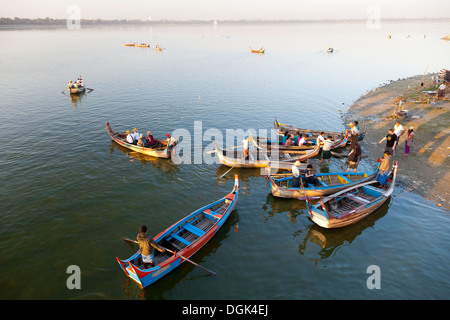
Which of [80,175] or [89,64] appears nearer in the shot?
[80,175]

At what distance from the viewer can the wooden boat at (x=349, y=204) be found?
15648 mm

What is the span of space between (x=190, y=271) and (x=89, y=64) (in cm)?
7480

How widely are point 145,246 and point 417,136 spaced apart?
94.6ft

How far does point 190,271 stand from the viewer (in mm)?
13344

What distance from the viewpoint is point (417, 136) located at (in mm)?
26359

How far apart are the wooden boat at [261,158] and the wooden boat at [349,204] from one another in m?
5.76

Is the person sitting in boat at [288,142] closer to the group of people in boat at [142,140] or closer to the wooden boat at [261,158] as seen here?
the wooden boat at [261,158]

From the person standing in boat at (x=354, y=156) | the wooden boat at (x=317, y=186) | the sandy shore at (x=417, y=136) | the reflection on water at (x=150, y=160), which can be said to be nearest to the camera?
the wooden boat at (x=317, y=186)

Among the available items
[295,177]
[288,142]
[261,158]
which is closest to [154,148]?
[261,158]

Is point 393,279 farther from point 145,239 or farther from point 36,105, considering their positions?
point 36,105

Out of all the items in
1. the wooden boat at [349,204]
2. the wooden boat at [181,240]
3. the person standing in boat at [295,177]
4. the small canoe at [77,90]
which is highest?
the small canoe at [77,90]

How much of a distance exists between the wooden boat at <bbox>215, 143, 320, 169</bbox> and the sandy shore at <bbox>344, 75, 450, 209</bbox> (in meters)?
7.73

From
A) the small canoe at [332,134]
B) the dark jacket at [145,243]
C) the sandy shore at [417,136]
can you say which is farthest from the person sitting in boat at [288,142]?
the dark jacket at [145,243]
